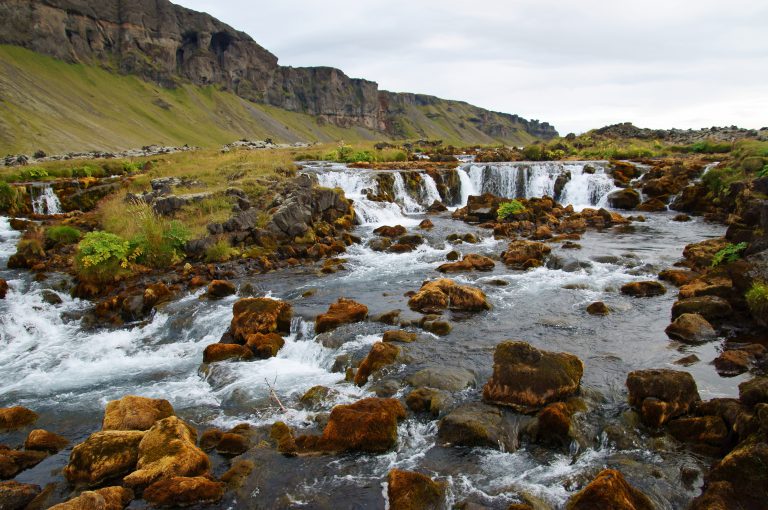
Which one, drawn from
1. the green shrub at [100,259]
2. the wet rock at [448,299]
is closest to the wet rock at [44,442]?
the wet rock at [448,299]

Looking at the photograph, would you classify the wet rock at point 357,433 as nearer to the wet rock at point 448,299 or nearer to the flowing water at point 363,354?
the flowing water at point 363,354

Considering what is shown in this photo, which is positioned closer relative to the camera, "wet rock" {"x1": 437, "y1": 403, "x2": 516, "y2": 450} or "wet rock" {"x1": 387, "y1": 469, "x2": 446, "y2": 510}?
"wet rock" {"x1": 387, "y1": 469, "x2": 446, "y2": 510}

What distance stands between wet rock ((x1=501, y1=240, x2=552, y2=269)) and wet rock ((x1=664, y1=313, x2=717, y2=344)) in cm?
681

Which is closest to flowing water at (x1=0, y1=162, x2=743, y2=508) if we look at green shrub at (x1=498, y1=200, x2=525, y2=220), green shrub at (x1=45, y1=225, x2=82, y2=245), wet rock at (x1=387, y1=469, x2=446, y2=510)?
wet rock at (x1=387, y1=469, x2=446, y2=510)

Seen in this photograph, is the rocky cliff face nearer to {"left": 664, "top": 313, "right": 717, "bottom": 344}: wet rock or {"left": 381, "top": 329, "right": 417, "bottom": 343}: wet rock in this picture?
{"left": 381, "top": 329, "right": 417, "bottom": 343}: wet rock

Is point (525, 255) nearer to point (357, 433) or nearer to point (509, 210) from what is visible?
point (509, 210)

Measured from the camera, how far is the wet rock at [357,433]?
788 cm

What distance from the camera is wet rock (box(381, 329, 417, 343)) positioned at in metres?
11.9

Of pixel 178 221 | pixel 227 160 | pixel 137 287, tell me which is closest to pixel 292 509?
pixel 137 287

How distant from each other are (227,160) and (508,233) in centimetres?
2125

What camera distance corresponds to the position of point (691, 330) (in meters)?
11.3

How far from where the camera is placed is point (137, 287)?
16766 mm

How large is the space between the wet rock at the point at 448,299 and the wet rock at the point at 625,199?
21.3m

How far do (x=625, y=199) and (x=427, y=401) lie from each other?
27498 mm
